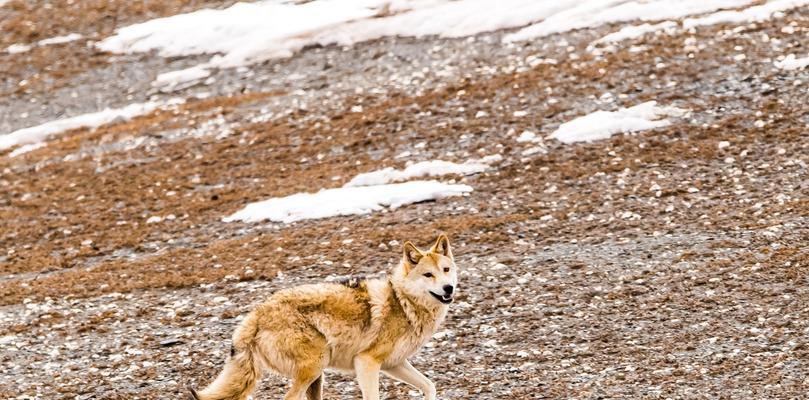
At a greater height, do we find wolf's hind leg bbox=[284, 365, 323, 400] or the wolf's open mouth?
the wolf's open mouth

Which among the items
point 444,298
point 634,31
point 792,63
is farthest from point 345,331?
point 634,31

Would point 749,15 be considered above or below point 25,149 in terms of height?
above

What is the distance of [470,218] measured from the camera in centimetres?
1948

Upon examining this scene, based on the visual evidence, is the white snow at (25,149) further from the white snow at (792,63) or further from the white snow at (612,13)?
the white snow at (792,63)

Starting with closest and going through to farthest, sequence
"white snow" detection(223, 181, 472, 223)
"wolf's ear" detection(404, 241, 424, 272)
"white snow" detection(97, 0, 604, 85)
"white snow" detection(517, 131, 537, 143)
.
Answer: "wolf's ear" detection(404, 241, 424, 272), "white snow" detection(223, 181, 472, 223), "white snow" detection(517, 131, 537, 143), "white snow" detection(97, 0, 604, 85)

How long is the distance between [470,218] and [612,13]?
12.1 meters

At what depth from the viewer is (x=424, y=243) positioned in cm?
1852

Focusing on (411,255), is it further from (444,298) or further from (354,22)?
(354,22)

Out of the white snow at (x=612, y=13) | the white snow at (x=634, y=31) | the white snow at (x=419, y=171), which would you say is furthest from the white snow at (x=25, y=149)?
the white snow at (x=634, y=31)

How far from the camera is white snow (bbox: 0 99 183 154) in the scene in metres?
29.8

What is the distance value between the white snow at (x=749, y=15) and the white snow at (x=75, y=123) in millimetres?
14722

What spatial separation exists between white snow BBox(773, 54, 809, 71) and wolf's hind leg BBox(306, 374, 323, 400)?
52.9 feet

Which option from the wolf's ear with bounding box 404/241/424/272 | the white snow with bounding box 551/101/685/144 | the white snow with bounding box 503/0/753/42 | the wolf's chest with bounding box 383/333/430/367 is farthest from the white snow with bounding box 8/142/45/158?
the wolf's chest with bounding box 383/333/430/367

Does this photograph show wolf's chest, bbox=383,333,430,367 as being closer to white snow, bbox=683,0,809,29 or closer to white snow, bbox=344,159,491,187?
white snow, bbox=344,159,491,187
